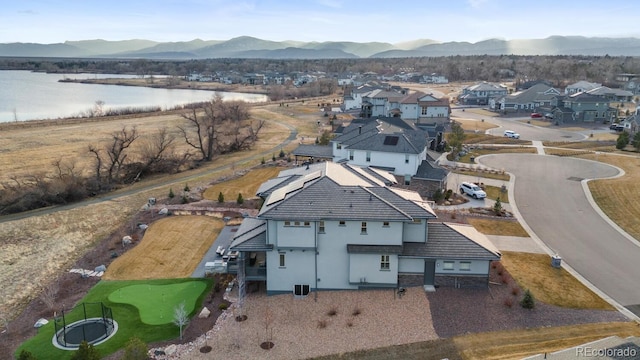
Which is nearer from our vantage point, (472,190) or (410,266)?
(410,266)

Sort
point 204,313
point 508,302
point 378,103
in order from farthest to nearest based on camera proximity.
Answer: point 378,103 < point 508,302 < point 204,313

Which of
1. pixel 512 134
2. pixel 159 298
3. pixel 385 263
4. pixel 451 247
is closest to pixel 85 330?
pixel 159 298

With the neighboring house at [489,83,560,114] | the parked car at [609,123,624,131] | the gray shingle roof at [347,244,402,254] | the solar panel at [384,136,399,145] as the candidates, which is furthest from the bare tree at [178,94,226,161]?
the parked car at [609,123,624,131]

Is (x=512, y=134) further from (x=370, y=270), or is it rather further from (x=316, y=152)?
(x=370, y=270)

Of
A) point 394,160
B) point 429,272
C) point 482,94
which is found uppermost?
point 482,94

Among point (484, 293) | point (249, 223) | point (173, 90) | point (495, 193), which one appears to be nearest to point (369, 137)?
point (495, 193)

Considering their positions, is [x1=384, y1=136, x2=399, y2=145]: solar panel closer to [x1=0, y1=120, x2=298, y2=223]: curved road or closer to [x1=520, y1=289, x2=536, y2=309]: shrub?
[x1=0, y1=120, x2=298, y2=223]: curved road
